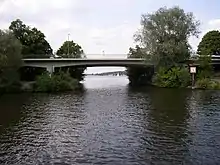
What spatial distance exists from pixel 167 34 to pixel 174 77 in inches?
383

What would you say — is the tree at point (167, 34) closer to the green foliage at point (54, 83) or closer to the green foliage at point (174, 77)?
the green foliage at point (174, 77)

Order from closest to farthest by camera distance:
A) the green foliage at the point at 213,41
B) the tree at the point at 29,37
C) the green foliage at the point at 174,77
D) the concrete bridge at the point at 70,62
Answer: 1. the green foliage at the point at 174,77
2. the concrete bridge at the point at 70,62
3. the tree at the point at 29,37
4. the green foliage at the point at 213,41

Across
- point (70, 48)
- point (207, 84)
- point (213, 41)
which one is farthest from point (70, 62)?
point (213, 41)

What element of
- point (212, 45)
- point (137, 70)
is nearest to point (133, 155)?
point (137, 70)

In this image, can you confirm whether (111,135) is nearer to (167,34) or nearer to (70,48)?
(167,34)

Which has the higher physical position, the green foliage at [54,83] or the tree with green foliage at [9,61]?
the tree with green foliage at [9,61]

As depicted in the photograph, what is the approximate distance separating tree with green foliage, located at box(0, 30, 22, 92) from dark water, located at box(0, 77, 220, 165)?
73.5 feet

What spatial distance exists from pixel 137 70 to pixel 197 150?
271 ft

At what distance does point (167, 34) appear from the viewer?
76.0m

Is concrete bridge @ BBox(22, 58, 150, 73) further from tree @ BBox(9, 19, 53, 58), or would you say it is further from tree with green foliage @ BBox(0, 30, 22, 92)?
tree with green foliage @ BBox(0, 30, 22, 92)

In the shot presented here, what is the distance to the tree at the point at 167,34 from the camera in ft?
245

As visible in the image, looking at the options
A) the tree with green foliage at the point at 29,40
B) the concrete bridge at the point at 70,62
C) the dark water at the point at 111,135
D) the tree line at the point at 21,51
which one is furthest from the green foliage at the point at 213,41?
the dark water at the point at 111,135

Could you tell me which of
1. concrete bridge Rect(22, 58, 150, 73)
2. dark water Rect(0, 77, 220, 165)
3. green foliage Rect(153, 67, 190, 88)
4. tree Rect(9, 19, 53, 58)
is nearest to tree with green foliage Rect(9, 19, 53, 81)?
tree Rect(9, 19, 53, 58)

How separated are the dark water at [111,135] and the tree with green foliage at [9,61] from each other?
22.4 m
